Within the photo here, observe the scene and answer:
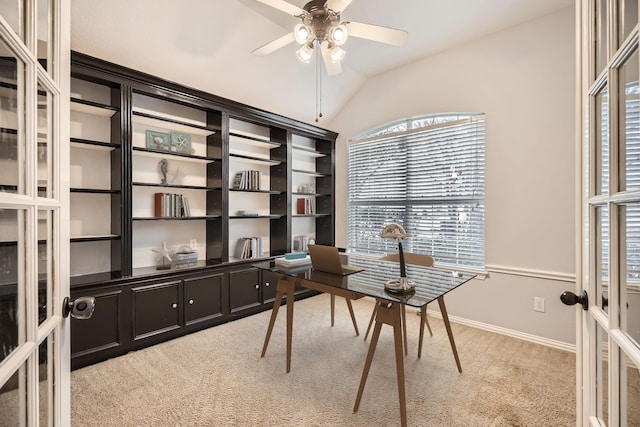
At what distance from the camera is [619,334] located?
2.35 ft

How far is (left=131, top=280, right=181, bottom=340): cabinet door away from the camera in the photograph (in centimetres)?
249

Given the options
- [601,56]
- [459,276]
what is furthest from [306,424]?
[601,56]

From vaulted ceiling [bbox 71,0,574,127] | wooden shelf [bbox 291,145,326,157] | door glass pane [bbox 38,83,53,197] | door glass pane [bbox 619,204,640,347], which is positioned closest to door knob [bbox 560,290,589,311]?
door glass pane [bbox 619,204,640,347]

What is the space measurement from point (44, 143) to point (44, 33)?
294 mm

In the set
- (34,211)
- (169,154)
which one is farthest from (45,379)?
(169,154)

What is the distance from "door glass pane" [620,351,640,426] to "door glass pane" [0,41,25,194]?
1371mm

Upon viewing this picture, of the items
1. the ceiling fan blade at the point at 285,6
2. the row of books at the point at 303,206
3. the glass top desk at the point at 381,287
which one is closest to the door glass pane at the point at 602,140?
the glass top desk at the point at 381,287

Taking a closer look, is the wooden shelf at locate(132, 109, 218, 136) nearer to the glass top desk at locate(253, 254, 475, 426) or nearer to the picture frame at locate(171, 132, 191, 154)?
the picture frame at locate(171, 132, 191, 154)

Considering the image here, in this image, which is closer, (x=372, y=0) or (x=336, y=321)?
(x=372, y=0)

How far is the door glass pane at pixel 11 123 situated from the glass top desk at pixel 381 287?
1441 mm

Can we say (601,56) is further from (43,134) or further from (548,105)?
(548,105)

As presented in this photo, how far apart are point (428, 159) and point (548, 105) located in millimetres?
1173

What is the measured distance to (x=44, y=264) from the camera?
766 mm

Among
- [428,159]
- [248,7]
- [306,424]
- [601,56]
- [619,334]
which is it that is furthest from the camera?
[428,159]
